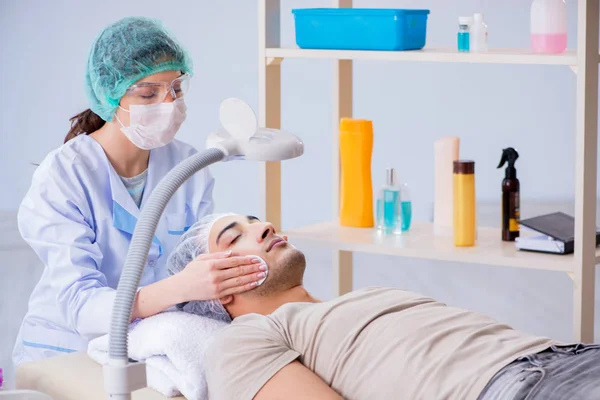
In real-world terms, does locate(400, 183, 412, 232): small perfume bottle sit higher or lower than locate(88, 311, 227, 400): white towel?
higher

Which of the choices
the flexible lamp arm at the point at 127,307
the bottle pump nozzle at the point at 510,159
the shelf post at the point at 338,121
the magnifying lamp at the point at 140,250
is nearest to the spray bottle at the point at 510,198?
the bottle pump nozzle at the point at 510,159

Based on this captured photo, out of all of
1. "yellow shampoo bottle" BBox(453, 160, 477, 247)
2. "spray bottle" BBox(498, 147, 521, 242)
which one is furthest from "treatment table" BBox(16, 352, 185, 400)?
"spray bottle" BBox(498, 147, 521, 242)

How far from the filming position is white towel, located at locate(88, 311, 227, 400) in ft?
5.95

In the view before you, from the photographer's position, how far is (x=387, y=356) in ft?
5.57

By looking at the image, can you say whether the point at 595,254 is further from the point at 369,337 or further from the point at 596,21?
the point at 369,337

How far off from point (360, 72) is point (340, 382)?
522 cm

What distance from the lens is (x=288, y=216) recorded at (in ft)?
20.4

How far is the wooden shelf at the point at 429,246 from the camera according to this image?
2.29 meters

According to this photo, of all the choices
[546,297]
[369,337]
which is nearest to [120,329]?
[369,337]

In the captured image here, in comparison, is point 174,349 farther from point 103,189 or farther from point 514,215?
point 514,215

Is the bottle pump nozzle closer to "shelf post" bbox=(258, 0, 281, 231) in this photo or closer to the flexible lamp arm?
"shelf post" bbox=(258, 0, 281, 231)

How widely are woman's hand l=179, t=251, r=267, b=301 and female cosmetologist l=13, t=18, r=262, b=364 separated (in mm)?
186

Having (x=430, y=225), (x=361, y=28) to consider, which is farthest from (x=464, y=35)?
(x=430, y=225)

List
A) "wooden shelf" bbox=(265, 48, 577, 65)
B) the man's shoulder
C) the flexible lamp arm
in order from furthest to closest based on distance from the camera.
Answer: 1. "wooden shelf" bbox=(265, 48, 577, 65)
2. the man's shoulder
3. the flexible lamp arm
